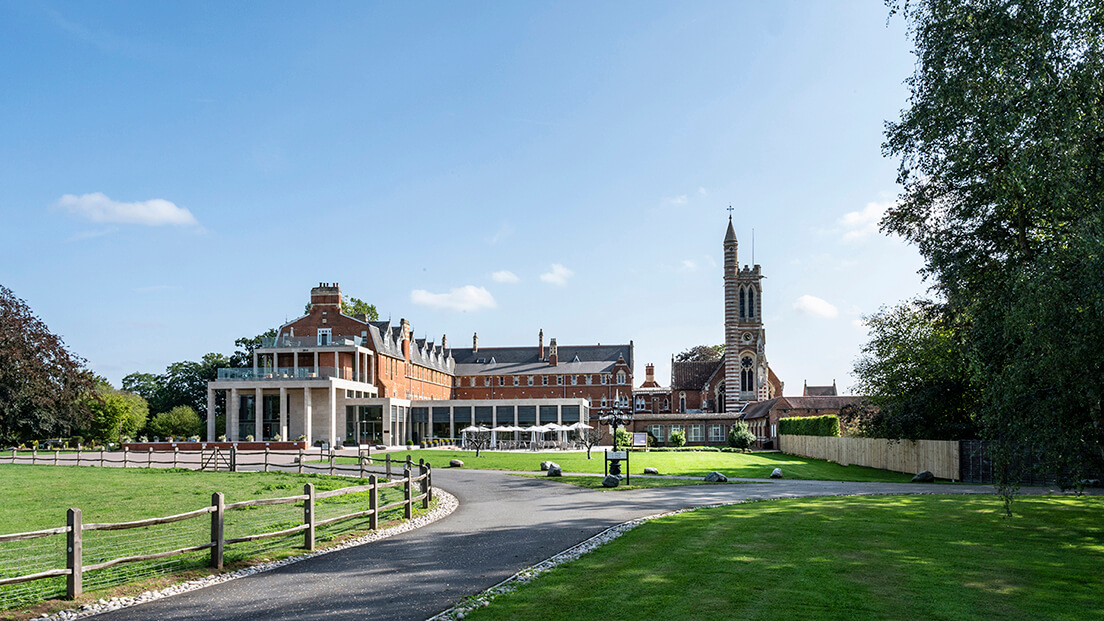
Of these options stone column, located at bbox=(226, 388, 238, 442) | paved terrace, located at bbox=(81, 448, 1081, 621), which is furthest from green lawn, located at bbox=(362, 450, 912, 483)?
stone column, located at bbox=(226, 388, 238, 442)

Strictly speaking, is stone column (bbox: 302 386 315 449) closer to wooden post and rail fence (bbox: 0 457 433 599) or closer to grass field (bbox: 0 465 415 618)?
grass field (bbox: 0 465 415 618)

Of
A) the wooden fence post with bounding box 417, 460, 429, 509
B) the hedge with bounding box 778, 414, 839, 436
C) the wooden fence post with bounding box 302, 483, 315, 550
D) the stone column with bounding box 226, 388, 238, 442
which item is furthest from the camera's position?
the stone column with bounding box 226, 388, 238, 442

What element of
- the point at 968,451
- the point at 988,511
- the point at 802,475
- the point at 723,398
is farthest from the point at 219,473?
the point at 723,398

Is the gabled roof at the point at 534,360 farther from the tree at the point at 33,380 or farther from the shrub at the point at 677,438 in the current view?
the tree at the point at 33,380

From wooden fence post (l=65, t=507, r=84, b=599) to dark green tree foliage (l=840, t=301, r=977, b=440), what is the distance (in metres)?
27.6

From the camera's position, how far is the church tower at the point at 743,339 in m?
86.8

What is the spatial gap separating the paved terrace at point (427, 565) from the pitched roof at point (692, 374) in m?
71.5

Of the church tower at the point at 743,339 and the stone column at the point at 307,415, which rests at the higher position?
the church tower at the point at 743,339

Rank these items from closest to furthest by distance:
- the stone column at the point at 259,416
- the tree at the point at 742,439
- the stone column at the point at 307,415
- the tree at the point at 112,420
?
the stone column at the point at 307,415 → the stone column at the point at 259,416 → the tree at the point at 742,439 → the tree at the point at 112,420

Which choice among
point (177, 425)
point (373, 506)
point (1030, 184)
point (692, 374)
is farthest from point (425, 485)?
point (692, 374)

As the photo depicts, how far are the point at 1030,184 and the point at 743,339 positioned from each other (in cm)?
7596

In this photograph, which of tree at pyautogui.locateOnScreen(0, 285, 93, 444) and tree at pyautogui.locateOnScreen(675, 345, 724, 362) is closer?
tree at pyautogui.locateOnScreen(0, 285, 93, 444)

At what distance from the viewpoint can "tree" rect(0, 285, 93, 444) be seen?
50094mm

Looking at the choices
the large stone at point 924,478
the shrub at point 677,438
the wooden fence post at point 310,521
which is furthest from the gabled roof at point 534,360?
the wooden fence post at point 310,521
